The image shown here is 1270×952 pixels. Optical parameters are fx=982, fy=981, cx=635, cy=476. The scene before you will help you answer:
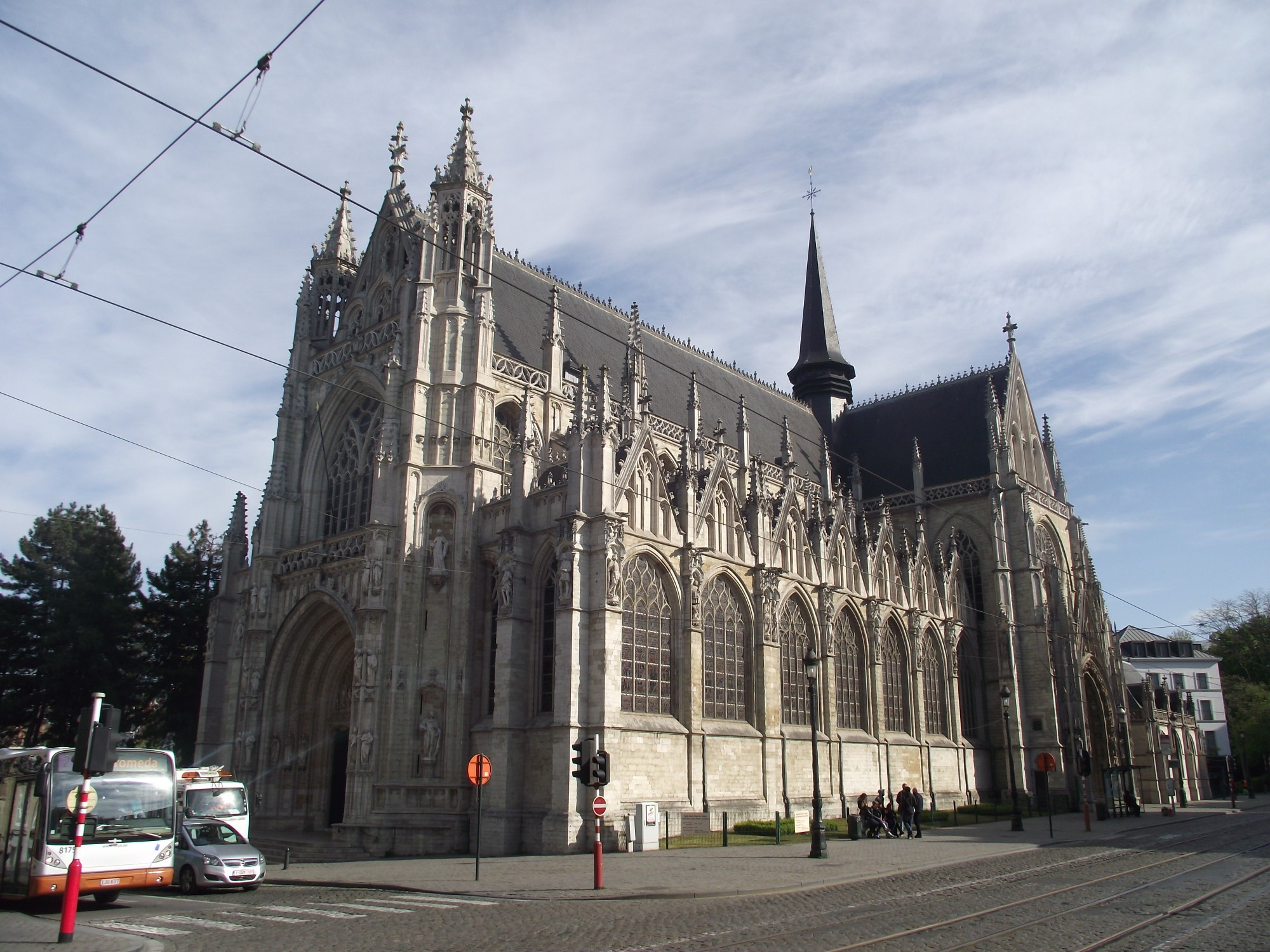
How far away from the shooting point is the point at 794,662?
1308 inches

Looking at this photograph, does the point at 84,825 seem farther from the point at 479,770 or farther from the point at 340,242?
the point at 340,242

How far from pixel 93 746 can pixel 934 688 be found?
1396 inches

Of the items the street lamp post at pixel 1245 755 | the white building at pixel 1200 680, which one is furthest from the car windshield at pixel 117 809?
the white building at pixel 1200 680

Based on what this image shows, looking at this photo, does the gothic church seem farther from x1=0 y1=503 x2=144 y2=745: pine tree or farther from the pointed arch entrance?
x1=0 y1=503 x2=144 y2=745: pine tree

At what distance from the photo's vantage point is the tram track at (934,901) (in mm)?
10258

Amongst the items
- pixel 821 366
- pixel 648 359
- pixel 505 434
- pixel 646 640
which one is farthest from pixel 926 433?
pixel 646 640

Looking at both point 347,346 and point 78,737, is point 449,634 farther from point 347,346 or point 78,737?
point 78,737

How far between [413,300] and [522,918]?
22344 millimetres

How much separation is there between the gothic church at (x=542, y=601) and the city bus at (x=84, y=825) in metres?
10.4

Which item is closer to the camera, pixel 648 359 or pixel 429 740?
pixel 429 740

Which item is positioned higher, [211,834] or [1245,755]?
[1245,755]

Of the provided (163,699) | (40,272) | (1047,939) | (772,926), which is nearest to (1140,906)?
(1047,939)

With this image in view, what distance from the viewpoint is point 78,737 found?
11.5 metres

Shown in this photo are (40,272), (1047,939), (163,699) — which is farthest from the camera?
(163,699)
